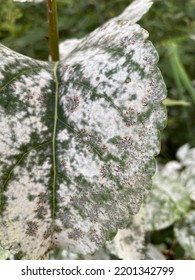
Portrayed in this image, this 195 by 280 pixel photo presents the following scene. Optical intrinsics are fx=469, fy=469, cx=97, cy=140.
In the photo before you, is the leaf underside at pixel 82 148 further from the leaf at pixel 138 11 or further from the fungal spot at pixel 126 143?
the leaf at pixel 138 11

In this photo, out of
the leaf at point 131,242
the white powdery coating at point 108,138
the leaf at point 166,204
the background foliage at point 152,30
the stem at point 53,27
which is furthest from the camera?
the background foliage at point 152,30

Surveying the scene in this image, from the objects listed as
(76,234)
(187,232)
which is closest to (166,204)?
(187,232)

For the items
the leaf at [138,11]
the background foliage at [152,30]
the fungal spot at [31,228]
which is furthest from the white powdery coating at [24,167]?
the background foliage at [152,30]

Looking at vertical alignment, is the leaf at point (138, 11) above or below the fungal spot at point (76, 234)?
above

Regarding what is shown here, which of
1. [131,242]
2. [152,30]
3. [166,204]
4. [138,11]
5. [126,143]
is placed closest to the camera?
[126,143]

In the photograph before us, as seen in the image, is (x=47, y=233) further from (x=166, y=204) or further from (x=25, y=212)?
(x=166, y=204)

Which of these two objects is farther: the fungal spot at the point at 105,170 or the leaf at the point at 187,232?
the leaf at the point at 187,232

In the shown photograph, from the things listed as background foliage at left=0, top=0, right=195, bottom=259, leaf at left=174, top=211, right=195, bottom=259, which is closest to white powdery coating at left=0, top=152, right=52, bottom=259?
leaf at left=174, top=211, right=195, bottom=259
